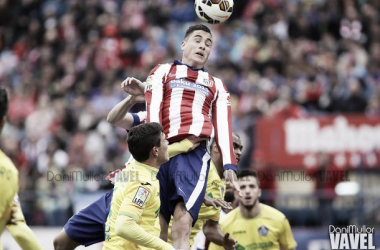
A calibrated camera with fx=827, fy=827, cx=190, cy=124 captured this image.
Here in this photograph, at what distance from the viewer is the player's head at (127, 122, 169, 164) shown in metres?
7.16

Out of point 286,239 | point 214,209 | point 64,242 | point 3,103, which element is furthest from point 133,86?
point 286,239

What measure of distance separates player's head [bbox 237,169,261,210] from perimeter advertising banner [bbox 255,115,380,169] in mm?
4815

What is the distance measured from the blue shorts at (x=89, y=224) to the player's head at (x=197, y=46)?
1.62 metres

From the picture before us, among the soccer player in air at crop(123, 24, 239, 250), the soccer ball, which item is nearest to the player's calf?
the soccer player in air at crop(123, 24, 239, 250)

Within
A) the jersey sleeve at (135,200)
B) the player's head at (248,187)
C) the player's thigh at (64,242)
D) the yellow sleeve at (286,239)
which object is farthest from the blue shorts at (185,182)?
the yellow sleeve at (286,239)

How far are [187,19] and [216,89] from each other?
477 inches

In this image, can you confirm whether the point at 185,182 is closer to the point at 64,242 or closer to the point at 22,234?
the point at 64,242

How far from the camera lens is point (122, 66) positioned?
64.6ft

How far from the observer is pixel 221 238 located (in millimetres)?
9539

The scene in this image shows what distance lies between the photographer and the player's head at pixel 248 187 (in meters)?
10.4

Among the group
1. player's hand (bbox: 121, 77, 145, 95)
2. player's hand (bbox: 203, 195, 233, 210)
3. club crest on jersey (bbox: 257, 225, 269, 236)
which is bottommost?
player's hand (bbox: 203, 195, 233, 210)

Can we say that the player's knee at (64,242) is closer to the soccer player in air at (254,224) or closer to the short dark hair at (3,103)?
the soccer player in air at (254,224)

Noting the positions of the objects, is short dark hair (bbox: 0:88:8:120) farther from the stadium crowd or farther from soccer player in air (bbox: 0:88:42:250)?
the stadium crowd

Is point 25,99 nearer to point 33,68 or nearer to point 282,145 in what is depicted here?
point 33,68
